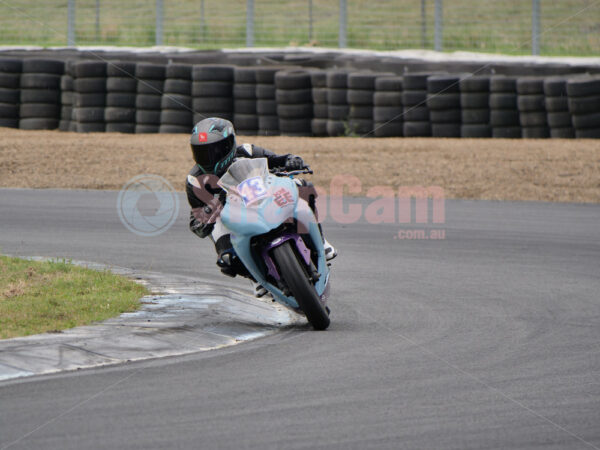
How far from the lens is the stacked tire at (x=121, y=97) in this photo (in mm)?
19156

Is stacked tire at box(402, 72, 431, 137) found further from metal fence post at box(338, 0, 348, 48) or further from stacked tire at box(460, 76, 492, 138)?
metal fence post at box(338, 0, 348, 48)

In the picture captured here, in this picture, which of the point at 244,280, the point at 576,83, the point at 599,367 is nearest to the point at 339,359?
the point at 599,367

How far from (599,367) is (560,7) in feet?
61.2

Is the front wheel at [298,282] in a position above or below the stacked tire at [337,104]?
below

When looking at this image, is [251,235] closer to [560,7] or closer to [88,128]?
[88,128]

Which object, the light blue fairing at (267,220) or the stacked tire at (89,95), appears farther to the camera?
the stacked tire at (89,95)

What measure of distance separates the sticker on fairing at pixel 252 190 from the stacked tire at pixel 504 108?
38.4ft

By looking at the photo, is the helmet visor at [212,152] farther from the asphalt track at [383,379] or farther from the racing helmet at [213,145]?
the asphalt track at [383,379]

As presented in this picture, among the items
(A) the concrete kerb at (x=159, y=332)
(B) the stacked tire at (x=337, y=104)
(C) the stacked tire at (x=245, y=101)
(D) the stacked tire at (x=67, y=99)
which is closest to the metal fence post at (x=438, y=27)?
(B) the stacked tire at (x=337, y=104)

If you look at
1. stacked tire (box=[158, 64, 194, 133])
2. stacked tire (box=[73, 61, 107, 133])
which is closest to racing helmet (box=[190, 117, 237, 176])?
stacked tire (box=[158, 64, 194, 133])

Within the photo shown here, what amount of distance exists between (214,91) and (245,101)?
63 cm

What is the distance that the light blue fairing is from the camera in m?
6.48

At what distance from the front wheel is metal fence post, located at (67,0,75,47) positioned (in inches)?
744

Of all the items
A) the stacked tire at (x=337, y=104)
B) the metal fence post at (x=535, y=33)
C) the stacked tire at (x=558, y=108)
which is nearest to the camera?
the stacked tire at (x=558, y=108)
